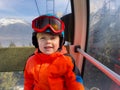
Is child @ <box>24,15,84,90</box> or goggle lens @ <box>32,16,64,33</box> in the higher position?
goggle lens @ <box>32,16,64,33</box>

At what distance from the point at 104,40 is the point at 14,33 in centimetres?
95

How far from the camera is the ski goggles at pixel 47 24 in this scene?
166 cm

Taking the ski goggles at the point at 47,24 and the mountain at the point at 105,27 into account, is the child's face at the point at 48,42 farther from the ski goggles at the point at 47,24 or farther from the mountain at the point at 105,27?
the mountain at the point at 105,27

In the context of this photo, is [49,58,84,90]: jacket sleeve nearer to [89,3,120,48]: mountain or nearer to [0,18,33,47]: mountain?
[89,3,120,48]: mountain

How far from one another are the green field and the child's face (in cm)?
107

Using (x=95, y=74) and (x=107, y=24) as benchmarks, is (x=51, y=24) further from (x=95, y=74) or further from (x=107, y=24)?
(x=95, y=74)

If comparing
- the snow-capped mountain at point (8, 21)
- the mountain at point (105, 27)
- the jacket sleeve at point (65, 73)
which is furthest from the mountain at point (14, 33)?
the jacket sleeve at point (65, 73)

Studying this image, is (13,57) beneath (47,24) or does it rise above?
beneath

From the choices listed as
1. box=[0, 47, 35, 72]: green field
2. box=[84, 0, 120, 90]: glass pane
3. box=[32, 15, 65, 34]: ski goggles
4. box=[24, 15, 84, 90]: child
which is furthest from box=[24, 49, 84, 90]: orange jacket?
box=[0, 47, 35, 72]: green field

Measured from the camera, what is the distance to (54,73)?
1.65 metres

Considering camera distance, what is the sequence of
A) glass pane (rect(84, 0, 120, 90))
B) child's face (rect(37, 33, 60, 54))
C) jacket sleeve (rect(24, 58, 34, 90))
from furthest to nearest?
glass pane (rect(84, 0, 120, 90)), jacket sleeve (rect(24, 58, 34, 90)), child's face (rect(37, 33, 60, 54))

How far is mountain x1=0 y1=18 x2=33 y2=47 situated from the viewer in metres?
2.71

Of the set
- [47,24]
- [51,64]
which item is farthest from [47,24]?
[51,64]

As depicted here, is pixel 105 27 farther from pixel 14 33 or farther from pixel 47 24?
pixel 14 33
